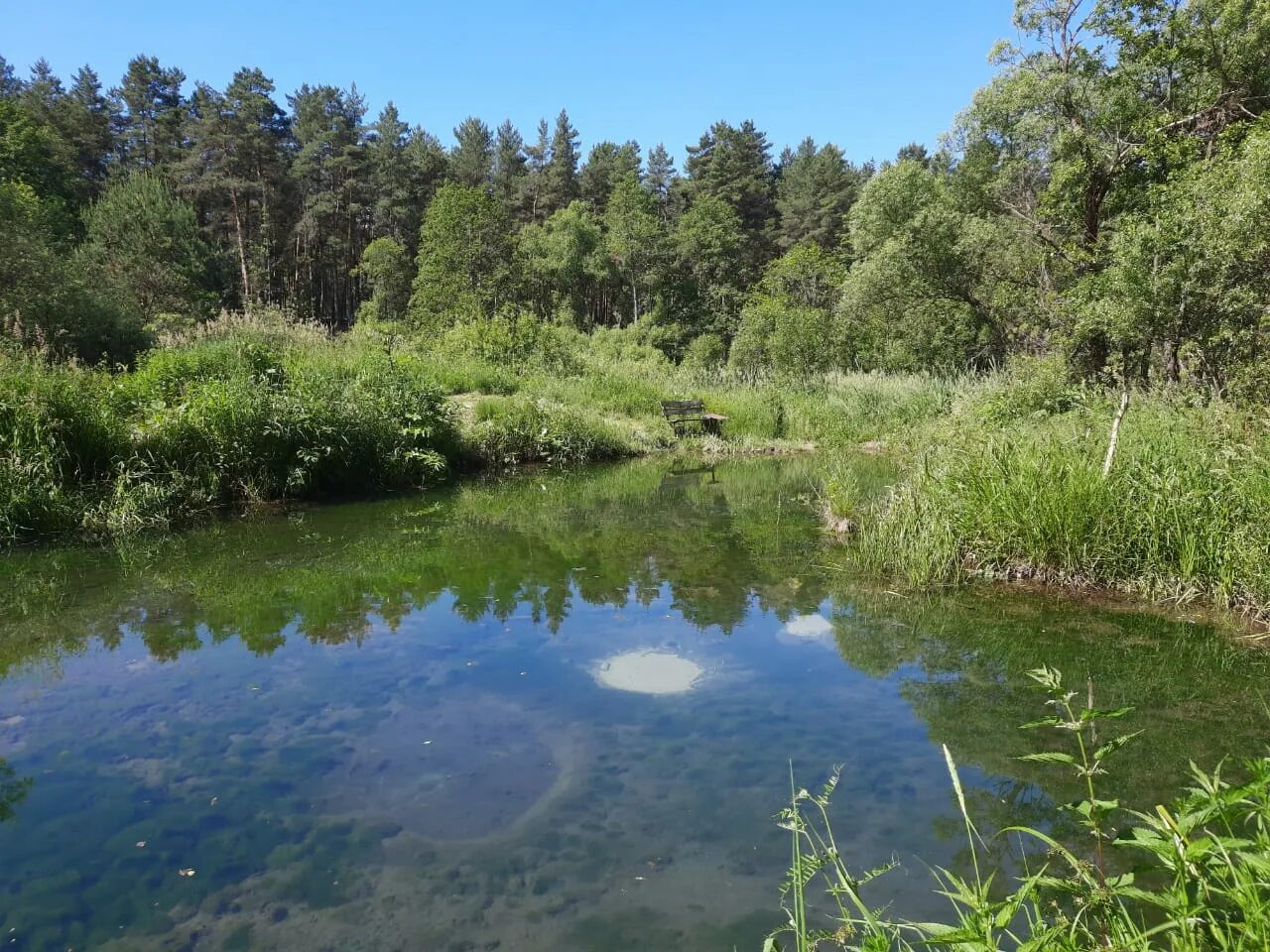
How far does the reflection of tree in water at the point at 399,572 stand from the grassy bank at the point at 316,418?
3.20ft

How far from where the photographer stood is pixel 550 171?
166 feet

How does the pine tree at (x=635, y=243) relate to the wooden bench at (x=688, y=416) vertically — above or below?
above

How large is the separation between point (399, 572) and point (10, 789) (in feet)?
14.2

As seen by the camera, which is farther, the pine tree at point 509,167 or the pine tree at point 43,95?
the pine tree at point 509,167

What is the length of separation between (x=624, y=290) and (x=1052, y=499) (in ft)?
137

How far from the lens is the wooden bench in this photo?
763 inches

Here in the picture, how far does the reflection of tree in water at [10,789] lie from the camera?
146 inches

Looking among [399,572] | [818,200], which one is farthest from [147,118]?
[399,572]

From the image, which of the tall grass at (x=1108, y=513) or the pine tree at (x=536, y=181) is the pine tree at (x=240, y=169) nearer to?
the pine tree at (x=536, y=181)

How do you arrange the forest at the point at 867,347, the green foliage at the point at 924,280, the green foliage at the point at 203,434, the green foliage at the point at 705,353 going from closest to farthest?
the forest at the point at 867,347
the green foliage at the point at 203,434
the green foliage at the point at 924,280
the green foliage at the point at 705,353

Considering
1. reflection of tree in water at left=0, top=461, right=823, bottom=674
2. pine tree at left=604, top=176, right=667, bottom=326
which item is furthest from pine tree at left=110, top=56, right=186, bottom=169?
reflection of tree in water at left=0, top=461, right=823, bottom=674

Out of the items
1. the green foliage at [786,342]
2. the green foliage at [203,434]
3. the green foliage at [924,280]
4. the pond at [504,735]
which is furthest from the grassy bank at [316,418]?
the green foliage at [924,280]

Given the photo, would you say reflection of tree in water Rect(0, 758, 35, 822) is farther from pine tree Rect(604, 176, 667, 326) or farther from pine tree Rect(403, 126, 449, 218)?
pine tree Rect(403, 126, 449, 218)

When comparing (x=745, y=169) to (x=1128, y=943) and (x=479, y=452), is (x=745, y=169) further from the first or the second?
(x=1128, y=943)
